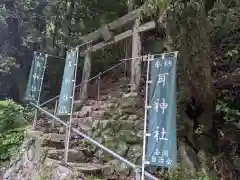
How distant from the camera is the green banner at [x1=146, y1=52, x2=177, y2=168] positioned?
369 cm

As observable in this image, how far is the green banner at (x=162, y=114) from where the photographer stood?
3.69m

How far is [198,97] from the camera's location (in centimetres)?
676

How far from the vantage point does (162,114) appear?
151 inches

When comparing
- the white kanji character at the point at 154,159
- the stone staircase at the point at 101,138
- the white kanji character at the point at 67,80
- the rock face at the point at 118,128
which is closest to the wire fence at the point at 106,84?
the stone staircase at the point at 101,138

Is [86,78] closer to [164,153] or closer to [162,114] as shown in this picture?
[162,114]

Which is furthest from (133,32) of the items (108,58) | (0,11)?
(0,11)

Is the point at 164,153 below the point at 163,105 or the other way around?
below

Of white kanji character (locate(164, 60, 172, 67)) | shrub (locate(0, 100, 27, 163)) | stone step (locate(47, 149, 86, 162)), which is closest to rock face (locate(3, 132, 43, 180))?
stone step (locate(47, 149, 86, 162))

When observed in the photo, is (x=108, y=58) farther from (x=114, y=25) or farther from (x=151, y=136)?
(x=151, y=136)

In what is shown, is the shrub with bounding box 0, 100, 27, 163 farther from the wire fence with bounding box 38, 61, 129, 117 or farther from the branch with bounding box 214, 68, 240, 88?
the branch with bounding box 214, 68, 240, 88

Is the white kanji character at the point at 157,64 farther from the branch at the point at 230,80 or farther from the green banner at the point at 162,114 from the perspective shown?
the branch at the point at 230,80

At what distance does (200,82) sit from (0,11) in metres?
7.94

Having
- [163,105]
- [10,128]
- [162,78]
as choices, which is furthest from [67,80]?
[10,128]

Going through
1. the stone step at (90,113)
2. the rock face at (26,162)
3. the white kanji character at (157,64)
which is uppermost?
the white kanji character at (157,64)
